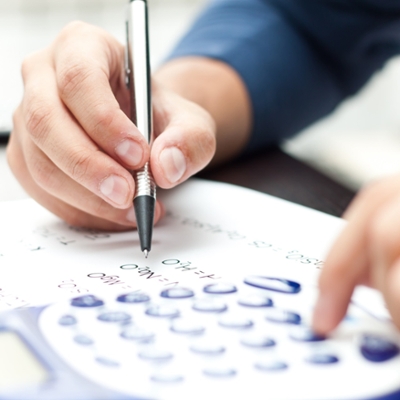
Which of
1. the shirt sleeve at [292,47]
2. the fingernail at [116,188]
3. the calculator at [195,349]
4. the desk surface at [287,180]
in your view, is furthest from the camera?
the shirt sleeve at [292,47]

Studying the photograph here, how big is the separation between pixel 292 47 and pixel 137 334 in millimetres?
434

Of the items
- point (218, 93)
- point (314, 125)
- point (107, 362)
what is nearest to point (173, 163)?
point (107, 362)

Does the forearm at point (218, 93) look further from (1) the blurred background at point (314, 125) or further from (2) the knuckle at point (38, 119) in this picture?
(2) the knuckle at point (38, 119)

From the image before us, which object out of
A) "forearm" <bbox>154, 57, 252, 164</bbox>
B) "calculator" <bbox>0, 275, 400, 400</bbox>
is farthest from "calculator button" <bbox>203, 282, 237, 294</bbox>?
"forearm" <bbox>154, 57, 252, 164</bbox>

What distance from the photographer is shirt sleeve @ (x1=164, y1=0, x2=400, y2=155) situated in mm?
551

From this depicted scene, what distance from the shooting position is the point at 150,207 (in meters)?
0.28

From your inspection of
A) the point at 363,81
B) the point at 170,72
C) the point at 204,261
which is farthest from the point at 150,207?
the point at 363,81

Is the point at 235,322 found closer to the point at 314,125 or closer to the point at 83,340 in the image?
the point at 83,340

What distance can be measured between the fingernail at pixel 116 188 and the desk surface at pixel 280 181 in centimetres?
13

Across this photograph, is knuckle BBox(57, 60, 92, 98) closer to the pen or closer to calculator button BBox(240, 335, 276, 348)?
the pen

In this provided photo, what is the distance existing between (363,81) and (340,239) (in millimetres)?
468

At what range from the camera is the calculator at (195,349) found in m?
0.18

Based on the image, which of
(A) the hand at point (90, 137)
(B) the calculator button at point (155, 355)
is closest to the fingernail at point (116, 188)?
(A) the hand at point (90, 137)

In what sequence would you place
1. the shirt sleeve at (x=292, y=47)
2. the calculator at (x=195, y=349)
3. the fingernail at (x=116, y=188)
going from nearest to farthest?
the calculator at (x=195, y=349)
the fingernail at (x=116, y=188)
the shirt sleeve at (x=292, y=47)
